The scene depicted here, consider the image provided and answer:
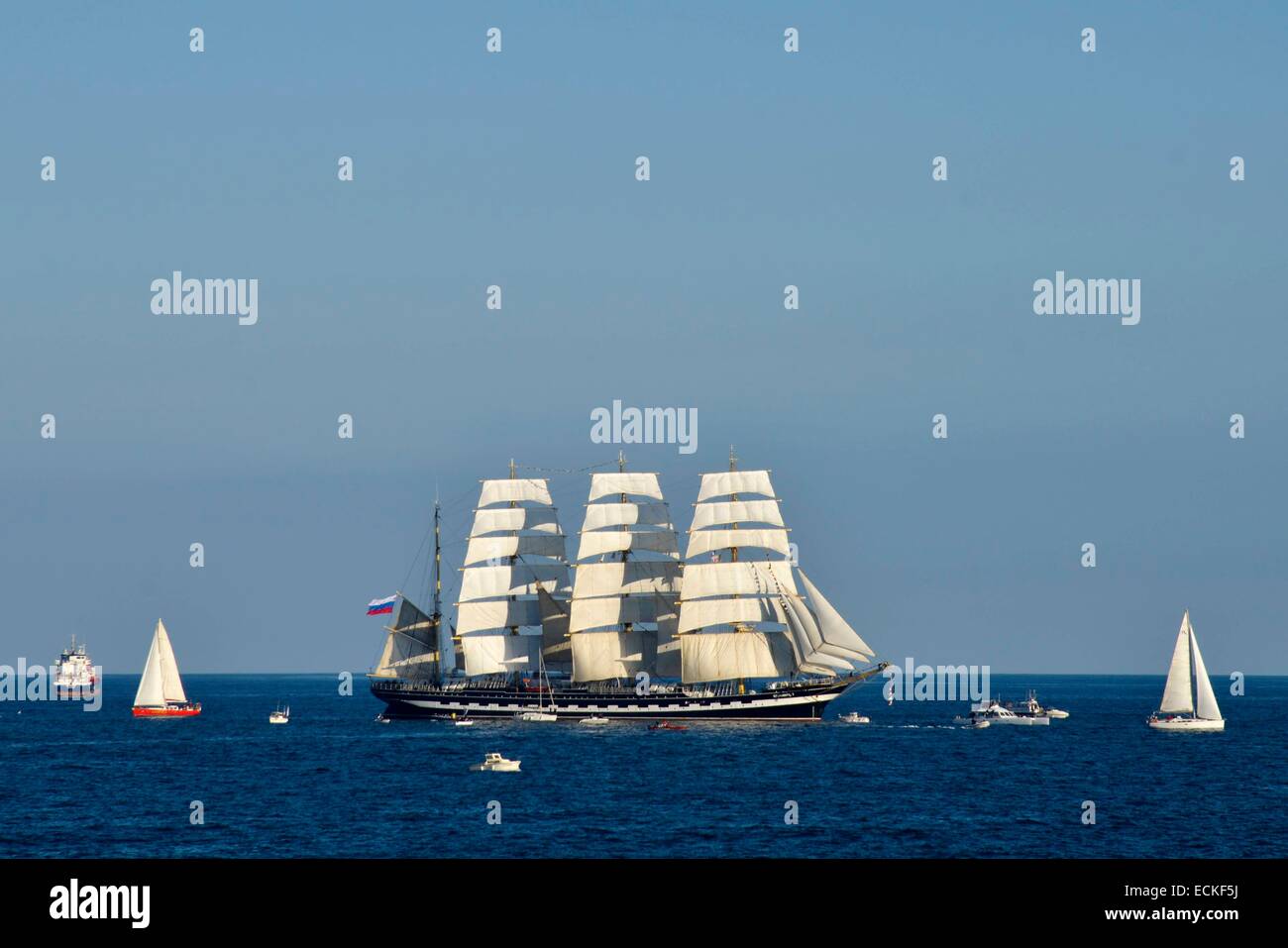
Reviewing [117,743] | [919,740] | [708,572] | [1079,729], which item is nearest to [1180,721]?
[1079,729]

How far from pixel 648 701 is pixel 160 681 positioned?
5556cm

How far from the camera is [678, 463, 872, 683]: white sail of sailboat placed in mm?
149625

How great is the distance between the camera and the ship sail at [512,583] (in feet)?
542

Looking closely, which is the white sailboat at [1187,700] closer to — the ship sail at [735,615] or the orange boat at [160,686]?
the ship sail at [735,615]

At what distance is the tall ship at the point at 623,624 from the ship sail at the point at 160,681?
21.5 metres

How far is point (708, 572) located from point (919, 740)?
981 inches

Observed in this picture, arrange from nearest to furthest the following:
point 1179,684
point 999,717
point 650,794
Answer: point 650,794 → point 1179,684 → point 999,717

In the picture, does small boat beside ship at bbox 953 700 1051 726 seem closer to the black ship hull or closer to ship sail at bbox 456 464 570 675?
the black ship hull

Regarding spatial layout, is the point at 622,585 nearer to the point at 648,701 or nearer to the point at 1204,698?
the point at 648,701

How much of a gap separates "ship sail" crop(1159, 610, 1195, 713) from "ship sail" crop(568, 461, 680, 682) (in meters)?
45.8

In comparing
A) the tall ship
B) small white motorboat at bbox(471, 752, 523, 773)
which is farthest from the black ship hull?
small white motorboat at bbox(471, 752, 523, 773)

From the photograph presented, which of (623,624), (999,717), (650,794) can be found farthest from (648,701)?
(650,794)

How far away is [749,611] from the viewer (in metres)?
153
